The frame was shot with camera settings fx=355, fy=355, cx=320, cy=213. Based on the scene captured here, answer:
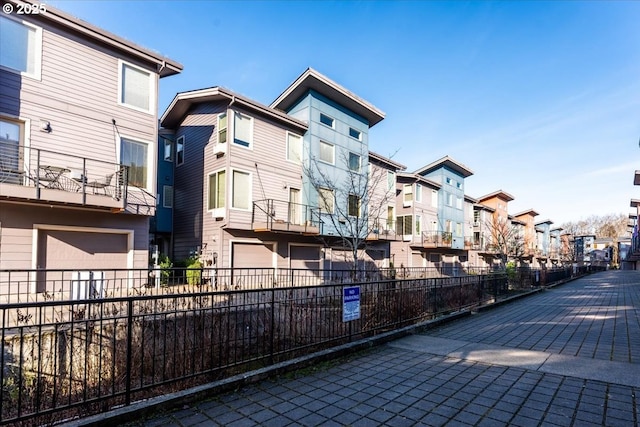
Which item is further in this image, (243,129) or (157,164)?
(243,129)

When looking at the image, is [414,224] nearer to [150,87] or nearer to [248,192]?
[248,192]

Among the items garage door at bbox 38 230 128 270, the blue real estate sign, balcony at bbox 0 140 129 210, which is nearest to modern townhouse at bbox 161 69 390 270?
garage door at bbox 38 230 128 270

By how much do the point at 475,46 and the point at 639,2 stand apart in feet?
15.7

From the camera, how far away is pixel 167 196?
2047cm

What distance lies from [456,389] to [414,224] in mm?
27941

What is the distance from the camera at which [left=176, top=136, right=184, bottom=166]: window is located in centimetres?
2049

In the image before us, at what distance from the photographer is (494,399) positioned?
438 centimetres

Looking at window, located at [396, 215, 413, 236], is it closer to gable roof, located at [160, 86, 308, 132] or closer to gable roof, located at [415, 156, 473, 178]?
gable roof, located at [415, 156, 473, 178]

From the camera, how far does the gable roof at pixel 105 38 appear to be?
38.4ft

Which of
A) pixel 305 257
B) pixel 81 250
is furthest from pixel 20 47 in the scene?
pixel 305 257

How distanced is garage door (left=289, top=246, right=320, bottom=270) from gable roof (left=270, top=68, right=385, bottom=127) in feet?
30.0

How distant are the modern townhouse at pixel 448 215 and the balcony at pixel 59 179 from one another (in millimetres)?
26211

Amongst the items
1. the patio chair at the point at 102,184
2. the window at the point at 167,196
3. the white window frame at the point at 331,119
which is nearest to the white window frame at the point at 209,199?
the window at the point at 167,196

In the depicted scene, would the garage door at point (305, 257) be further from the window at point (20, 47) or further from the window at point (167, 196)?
the window at point (20, 47)
